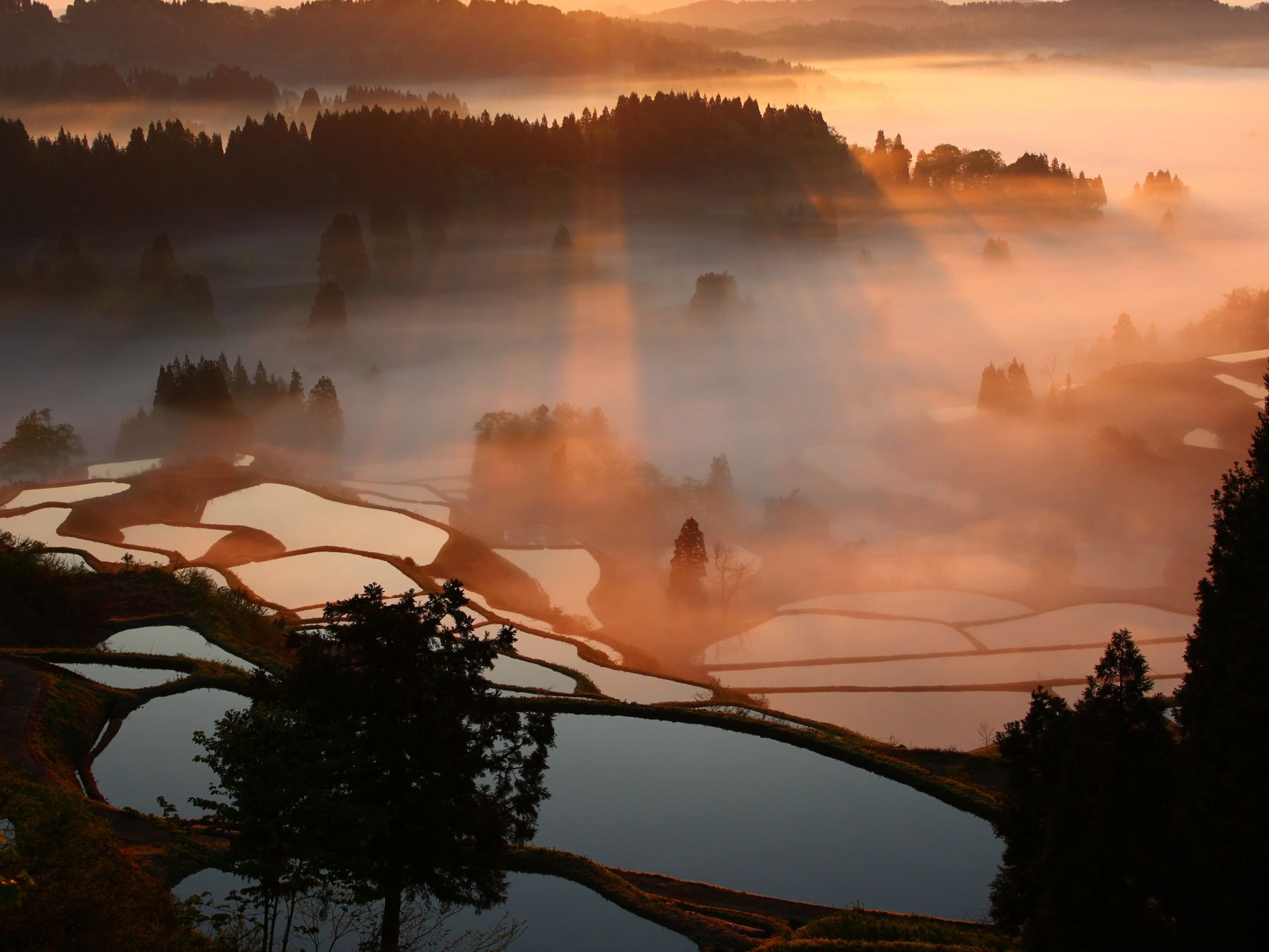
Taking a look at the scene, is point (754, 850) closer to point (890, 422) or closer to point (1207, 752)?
point (1207, 752)

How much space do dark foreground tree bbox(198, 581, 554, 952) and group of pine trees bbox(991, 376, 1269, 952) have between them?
8.51 metres

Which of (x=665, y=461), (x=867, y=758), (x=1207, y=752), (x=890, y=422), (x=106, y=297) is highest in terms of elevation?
(x=106, y=297)

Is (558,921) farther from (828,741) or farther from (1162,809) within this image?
(828,741)

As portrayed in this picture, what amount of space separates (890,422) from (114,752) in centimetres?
16044

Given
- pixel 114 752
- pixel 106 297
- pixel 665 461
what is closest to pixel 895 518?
pixel 665 461

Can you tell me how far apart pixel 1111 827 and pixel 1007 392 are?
523 feet

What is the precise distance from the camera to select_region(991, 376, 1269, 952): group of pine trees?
1531cm

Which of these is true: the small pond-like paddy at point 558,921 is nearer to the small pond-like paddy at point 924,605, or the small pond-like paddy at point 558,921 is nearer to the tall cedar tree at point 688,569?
the small pond-like paddy at point 924,605

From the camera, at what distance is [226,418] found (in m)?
123

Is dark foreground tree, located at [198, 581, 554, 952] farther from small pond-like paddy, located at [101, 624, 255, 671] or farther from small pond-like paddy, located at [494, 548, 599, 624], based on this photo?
small pond-like paddy, located at [494, 548, 599, 624]

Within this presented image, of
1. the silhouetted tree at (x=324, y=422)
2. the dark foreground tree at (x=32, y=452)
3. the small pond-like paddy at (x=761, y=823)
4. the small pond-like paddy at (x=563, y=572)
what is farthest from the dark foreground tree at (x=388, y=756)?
the silhouetted tree at (x=324, y=422)

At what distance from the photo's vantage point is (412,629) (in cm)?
1808

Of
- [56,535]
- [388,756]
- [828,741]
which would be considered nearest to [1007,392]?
[56,535]

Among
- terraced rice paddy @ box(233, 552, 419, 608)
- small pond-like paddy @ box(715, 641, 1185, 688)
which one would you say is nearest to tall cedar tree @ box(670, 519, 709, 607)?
small pond-like paddy @ box(715, 641, 1185, 688)
